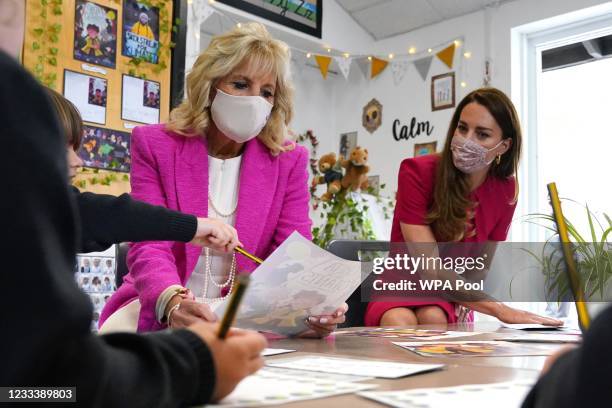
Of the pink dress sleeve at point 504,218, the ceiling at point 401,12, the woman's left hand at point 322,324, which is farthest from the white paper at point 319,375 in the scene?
the ceiling at point 401,12

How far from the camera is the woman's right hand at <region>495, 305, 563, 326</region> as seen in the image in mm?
1536

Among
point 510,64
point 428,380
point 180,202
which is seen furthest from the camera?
point 510,64

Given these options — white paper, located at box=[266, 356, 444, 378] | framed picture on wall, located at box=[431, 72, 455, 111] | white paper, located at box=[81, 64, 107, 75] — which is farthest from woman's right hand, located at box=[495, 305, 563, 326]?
framed picture on wall, located at box=[431, 72, 455, 111]

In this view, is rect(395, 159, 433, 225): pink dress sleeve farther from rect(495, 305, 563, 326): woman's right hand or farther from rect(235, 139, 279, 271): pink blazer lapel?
rect(235, 139, 279, 271): pink blazer lapel

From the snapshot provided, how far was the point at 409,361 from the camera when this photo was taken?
2.50 ft

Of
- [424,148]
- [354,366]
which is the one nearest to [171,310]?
[354,366]

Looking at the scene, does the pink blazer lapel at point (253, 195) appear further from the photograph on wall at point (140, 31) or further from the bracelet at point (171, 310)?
the photograph on wall at point (140, 31)

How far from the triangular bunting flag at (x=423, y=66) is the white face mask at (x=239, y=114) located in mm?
3116

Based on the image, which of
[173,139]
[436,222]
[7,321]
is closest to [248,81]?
[173,139]

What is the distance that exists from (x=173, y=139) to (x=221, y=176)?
0.15 metres

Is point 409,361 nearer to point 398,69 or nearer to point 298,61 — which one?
point 398,69

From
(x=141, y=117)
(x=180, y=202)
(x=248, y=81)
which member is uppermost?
(x=141, y=117)

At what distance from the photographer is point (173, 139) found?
147 cm

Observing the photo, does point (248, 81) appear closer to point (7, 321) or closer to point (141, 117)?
point (7, 321)
